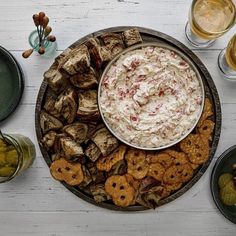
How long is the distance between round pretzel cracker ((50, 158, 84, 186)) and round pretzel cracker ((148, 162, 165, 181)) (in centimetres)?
25

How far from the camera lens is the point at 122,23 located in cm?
164

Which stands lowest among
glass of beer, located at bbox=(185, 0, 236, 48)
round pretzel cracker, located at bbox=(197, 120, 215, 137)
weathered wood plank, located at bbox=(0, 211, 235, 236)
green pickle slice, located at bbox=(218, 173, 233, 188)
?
weathered wood plank, located at bbox=(0, 211, 235, 236)

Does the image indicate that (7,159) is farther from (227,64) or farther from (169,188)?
(227,64)

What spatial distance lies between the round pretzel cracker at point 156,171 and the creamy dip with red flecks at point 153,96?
8 cm

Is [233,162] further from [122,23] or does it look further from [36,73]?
[36,73]

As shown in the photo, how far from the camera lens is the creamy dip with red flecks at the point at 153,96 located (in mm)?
1517

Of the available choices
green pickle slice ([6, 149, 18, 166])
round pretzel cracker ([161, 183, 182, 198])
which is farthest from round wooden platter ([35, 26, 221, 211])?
green pickle slice ([6, 149, 18, 166])

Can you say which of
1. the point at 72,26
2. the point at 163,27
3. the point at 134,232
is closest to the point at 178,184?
the point at 134,232

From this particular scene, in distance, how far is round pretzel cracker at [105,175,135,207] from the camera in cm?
155

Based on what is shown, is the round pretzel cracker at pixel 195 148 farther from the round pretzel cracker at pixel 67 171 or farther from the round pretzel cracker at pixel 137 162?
the round pretzel cracker at pixel 67 171

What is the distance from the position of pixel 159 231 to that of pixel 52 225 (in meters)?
0.41

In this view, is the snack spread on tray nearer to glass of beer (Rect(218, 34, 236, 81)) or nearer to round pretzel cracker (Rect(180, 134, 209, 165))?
round pretzel cracker (Rect(180, 134, 209, 165))

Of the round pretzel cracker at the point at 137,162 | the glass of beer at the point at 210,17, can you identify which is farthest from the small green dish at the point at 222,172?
the glass of beer at the point at 210,17

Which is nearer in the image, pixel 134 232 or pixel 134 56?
pixel 134 56
